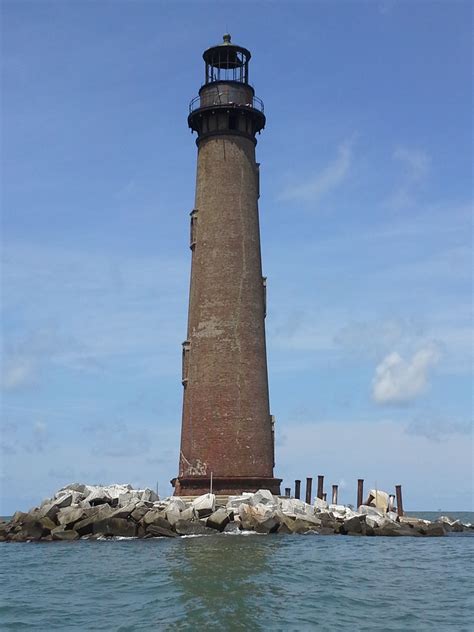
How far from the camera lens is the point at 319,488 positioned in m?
35.6

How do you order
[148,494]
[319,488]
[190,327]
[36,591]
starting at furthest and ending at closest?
1. [319,488]
2. [190,327]
3. [148,494]
4. [36,591]

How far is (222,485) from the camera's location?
29781 millimetres

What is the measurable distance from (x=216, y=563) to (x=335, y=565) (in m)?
3.39

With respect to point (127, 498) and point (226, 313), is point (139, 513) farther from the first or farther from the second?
point (226, 313)

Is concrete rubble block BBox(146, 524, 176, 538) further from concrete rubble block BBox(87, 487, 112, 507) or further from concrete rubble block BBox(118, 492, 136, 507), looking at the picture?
concrete rubble block BBox(87, 487, 112, 507)

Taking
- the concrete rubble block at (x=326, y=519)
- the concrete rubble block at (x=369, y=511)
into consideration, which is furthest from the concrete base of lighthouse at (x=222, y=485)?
the concrete rubble block at (x=369, y=511)

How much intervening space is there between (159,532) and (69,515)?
150 inches

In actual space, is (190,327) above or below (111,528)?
above

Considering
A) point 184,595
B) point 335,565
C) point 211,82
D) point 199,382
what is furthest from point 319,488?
point 184,595

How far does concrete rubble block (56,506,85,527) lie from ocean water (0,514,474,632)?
1966mm

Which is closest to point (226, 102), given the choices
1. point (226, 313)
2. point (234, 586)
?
point (226, 313)

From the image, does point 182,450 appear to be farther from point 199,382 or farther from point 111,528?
point 111,528

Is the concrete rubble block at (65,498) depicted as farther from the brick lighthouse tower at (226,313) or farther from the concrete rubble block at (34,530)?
the brick lighthouse tower at (226,313)

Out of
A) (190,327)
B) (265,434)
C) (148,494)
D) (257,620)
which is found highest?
(190,327)
